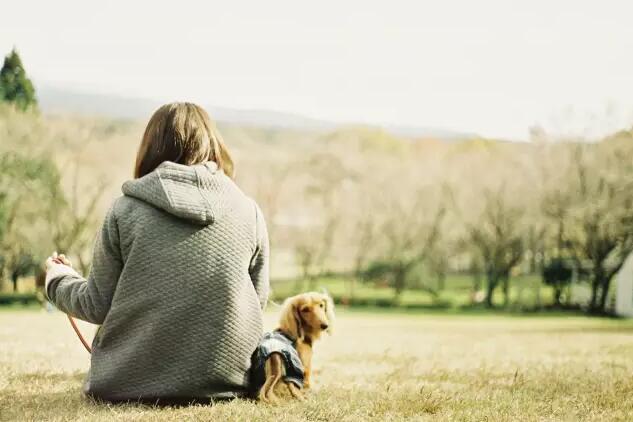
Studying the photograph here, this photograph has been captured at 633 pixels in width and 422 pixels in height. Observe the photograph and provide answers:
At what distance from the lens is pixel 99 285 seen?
3.49 metres

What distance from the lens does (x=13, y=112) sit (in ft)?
78.4

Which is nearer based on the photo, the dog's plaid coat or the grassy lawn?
the grassy lawn

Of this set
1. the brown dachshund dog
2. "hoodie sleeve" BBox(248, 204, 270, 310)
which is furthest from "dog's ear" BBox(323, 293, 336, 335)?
"hoodie sleeve" BBox(248, 204, 270, 310)

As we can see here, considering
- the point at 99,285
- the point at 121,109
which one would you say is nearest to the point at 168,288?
the point at 99,285

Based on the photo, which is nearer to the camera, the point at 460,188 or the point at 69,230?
Answer: the point at 69,230

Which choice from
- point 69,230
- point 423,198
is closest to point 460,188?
point 423,198

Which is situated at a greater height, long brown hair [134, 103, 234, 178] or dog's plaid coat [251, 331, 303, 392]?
long brown hair [134, 103, 234, 178]

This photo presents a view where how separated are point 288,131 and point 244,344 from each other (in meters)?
28.6

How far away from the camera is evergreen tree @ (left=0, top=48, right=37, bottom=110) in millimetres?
24078

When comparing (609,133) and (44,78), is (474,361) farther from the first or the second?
(44,78)

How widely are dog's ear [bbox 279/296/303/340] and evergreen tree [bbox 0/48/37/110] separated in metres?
21.9

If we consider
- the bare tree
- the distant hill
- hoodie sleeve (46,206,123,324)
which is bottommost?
the bare tree

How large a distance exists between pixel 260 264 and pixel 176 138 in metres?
0.71

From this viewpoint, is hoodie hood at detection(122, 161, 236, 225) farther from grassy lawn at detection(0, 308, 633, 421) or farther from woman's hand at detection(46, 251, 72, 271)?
grassy lawn at detection(0, 308, 633, 421)
